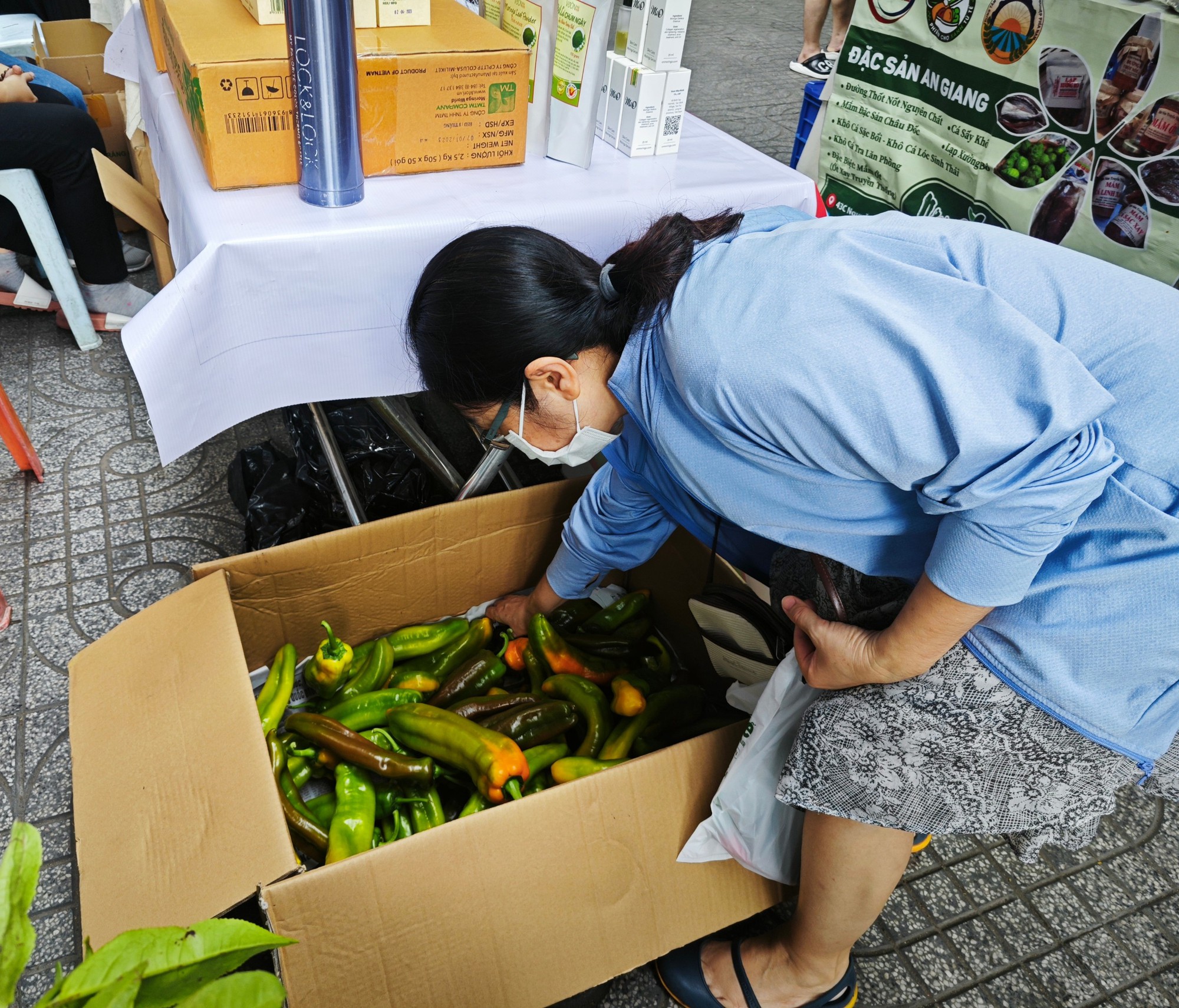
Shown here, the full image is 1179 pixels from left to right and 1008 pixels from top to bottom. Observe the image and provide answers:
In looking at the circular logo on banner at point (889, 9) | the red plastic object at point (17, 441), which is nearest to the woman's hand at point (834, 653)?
the circular logo on banner at point (889, 9)

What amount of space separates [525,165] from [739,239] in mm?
850

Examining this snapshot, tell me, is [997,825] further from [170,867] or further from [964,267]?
[170,867]

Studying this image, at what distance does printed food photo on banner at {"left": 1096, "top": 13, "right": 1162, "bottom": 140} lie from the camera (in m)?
1.57

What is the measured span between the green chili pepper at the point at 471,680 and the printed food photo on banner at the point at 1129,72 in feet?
5.31

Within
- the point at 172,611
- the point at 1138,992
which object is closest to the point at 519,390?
the point at 172,611

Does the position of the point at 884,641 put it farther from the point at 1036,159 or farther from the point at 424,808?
the point at 1036,159

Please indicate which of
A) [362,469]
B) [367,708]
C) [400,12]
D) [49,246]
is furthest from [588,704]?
[49,246]

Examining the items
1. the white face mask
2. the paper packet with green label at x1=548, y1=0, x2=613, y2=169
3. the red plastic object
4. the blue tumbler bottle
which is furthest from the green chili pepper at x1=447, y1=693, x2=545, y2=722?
the red plastic object

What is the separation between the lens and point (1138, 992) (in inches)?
60.8

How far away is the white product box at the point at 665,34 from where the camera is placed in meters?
1.64

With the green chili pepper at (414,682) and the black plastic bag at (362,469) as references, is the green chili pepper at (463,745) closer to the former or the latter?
the green chili pepper at (414,682)

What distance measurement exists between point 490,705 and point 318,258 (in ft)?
2.87

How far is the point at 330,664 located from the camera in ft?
5.38

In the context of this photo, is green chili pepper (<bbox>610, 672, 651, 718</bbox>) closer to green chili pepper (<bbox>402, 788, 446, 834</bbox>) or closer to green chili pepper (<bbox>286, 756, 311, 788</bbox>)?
green chili pepper (<bbox>402, 788, 446, 834</bbox>)
